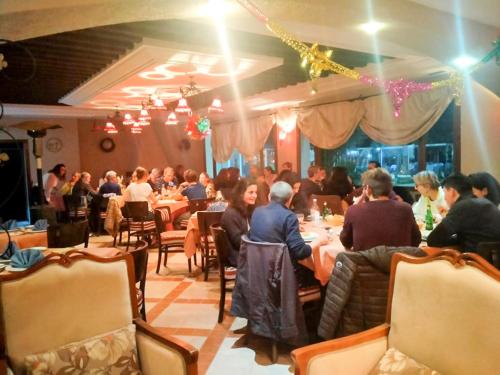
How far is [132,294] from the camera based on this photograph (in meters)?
2.00

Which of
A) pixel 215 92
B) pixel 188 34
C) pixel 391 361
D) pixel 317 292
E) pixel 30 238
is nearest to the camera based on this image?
pixel 391 361

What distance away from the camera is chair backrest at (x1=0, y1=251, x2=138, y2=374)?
1.70m

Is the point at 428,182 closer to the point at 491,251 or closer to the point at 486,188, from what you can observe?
the point at 486,188

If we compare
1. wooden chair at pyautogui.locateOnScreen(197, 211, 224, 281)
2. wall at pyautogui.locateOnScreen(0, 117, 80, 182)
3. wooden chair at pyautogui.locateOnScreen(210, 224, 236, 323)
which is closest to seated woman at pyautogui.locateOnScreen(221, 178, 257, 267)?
wooden chair at pyautogui.locateOnScreen(210, 224, 236, 323)

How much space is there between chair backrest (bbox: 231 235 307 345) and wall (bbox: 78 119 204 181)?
30.0 feet

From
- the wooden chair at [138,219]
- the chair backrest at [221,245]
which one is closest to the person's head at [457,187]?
the chair backrest at [221,245]

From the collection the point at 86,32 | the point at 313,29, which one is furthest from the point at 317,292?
the point at 86,32

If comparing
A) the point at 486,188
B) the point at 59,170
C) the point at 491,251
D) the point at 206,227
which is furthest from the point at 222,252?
the point at 59,170

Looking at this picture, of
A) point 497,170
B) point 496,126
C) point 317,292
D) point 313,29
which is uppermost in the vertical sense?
point 313,29

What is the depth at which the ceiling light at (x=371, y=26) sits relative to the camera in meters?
3.11

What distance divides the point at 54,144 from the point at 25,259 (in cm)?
874

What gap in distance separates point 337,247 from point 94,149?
9.44 metres

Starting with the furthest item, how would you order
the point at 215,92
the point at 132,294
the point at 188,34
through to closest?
1. the point at 215,92
2. the point at 188,34
3. the point at 132,294

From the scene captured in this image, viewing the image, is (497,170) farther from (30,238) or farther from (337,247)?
(30,238)
